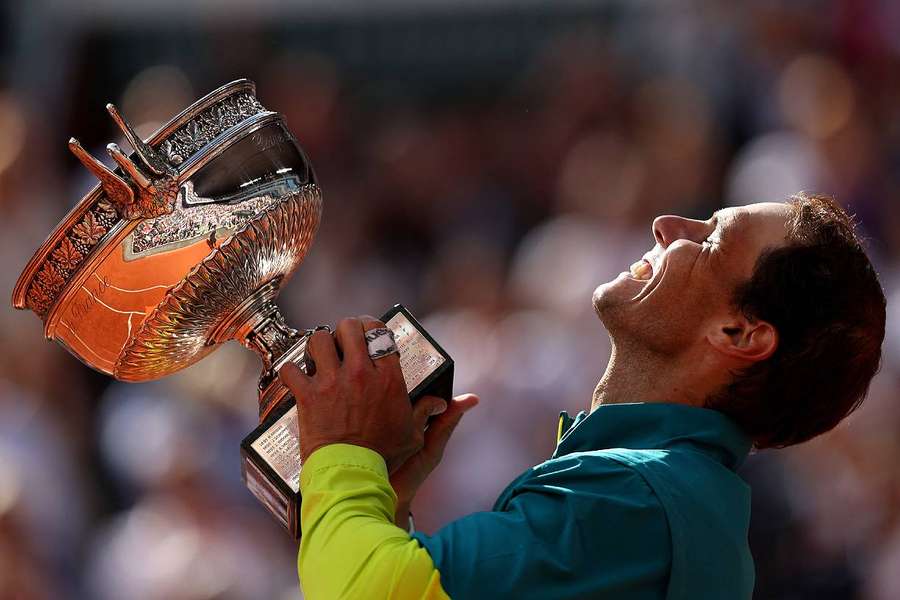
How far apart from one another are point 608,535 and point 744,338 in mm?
456

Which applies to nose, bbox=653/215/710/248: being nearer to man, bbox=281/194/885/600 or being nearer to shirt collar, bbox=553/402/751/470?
man, bbox=281/194/885/600

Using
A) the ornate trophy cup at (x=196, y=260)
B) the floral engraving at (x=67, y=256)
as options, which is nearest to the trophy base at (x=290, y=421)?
the ornate trophy cup at (x=196, y=260)

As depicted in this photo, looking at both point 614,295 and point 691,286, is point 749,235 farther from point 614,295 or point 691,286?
point 614,295

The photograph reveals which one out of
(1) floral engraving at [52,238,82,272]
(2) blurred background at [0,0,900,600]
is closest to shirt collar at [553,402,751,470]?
(1) floral engraving at [52,238,82,272]

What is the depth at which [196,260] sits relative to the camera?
7.22 ft

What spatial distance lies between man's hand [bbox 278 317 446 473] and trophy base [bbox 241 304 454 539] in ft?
0.28

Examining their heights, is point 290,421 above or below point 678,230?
above

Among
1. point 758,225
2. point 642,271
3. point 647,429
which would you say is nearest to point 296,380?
point 647,429

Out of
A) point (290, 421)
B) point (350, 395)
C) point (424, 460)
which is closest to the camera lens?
point (350, 395)

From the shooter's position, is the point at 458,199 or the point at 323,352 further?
the point at 458,199

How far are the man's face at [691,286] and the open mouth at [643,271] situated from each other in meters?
0.02

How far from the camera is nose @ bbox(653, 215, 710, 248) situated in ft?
7.75

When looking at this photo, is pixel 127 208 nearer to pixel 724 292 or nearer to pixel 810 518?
pixel 724 292

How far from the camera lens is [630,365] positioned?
232 centimetres
